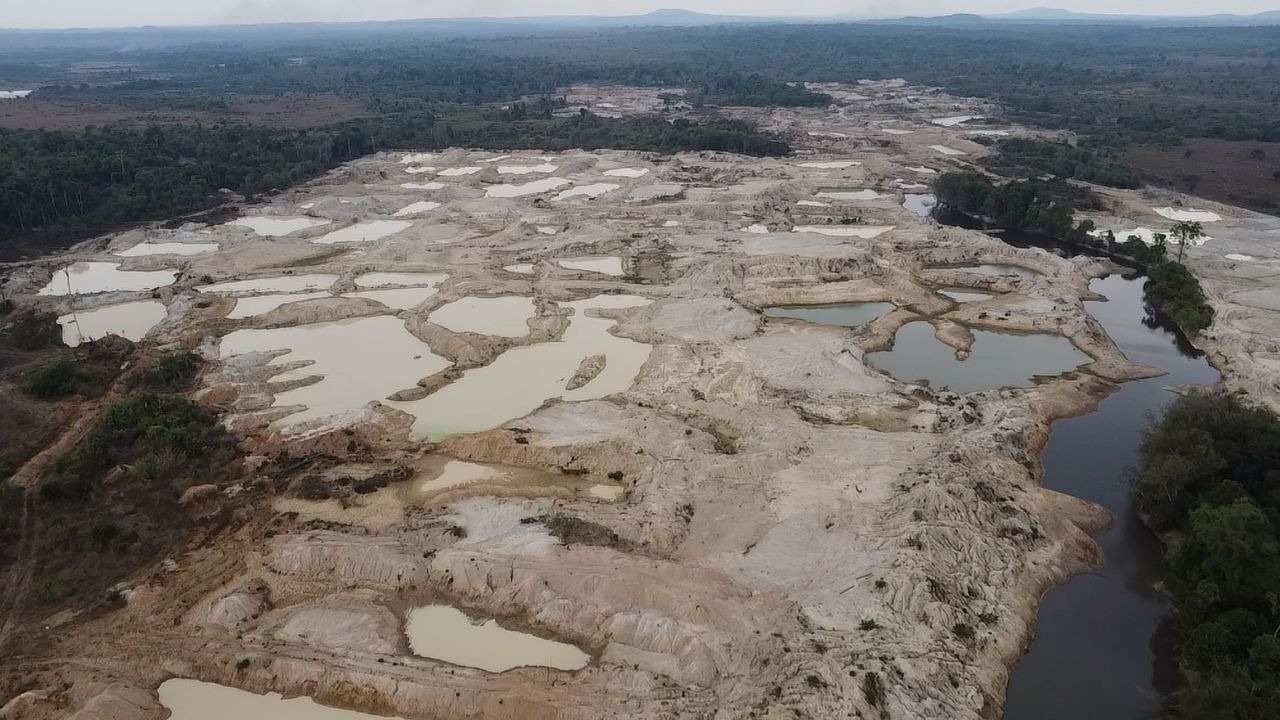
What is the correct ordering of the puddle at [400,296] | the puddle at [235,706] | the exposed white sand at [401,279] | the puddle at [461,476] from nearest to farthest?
the puddle at [235,706] < the puddle at [461,476] < the puddle at [400,296] < the exposed white sand at [401,279]

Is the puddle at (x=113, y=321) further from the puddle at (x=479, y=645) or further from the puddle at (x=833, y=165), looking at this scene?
the puddle at (x=833, y=165)

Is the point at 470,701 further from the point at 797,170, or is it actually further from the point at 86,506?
the point at 797,170

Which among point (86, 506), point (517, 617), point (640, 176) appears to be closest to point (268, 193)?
point (640, 176)

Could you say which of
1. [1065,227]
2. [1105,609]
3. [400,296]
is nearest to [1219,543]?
[1105,609]

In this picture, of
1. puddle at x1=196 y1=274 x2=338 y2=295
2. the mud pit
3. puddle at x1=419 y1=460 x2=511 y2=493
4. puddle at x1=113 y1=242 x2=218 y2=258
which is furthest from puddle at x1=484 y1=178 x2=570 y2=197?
puddle at x1=419 y1=460 x2=511 y2=493

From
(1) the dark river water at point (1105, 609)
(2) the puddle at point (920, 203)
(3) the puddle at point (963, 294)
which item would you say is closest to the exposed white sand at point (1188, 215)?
(2) the puddle at point (920, 203)
